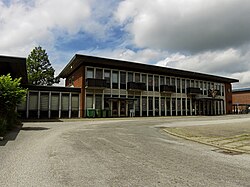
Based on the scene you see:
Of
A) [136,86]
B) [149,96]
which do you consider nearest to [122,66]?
[136,86]

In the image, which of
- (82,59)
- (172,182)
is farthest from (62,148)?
(82,59)

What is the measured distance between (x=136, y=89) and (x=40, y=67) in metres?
25.1

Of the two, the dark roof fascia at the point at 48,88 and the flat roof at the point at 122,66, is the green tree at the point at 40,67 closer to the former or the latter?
the flat roof at the point at 122,66

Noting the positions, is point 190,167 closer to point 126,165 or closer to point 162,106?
point 126,165

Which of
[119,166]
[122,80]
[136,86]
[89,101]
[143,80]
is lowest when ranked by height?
[119,166]

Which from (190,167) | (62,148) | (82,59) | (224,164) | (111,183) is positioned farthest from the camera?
(82,59)

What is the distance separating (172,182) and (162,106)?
3543 cm

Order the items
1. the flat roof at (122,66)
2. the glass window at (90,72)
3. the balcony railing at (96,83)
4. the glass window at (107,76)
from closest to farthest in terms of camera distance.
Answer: the balcony railing at (96,83) → the flat roof at (122,66) → the glass window at (90,72) → the glass window at (107,76)

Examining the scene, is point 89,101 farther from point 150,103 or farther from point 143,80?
point 150,103

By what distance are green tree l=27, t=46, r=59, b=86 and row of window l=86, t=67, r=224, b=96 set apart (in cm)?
2105

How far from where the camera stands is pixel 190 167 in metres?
6.34

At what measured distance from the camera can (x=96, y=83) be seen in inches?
1272

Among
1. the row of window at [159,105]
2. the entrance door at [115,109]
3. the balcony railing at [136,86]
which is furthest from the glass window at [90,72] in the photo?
the balcony railing at [136,86]

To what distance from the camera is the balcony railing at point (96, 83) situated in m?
31.9
